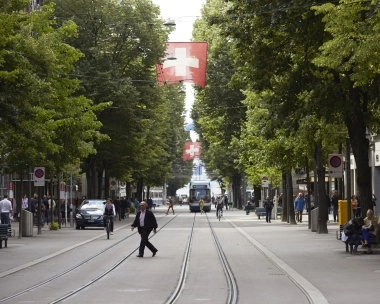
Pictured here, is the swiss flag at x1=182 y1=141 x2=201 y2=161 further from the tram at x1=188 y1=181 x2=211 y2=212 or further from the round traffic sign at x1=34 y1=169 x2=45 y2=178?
the round traffic sign at x1=34 y1=169 x2=45 y2=178

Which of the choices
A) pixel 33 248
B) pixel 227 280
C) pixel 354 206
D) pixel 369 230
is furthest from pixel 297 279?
pixel 354 206

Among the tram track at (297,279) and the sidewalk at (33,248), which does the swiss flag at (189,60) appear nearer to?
the sidewalk at (33,248)

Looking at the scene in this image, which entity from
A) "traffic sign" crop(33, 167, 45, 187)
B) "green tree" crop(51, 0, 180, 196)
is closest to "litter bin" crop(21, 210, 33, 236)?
"traffic sign" crop(33, 167, 45, 187)

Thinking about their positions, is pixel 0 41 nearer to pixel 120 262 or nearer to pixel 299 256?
pixel 120 262

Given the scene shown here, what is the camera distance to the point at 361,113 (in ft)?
98.5

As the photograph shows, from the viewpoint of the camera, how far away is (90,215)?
2055 inches

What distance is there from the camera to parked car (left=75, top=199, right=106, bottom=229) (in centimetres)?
5191

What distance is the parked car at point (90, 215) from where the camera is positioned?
5191cm

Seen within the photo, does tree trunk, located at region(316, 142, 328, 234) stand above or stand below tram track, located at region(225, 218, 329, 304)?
above

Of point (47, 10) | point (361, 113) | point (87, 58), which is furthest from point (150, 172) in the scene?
point (361, 113)

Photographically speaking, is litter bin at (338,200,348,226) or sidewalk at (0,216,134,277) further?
litter bin at (338,200,348,226)

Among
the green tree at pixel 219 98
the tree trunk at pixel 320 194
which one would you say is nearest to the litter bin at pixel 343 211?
the tree trunk at pixel 320 194

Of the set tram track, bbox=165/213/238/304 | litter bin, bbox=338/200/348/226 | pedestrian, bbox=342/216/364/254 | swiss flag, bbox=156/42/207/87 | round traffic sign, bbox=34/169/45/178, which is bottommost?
tram track, bbox=165/213/238/304

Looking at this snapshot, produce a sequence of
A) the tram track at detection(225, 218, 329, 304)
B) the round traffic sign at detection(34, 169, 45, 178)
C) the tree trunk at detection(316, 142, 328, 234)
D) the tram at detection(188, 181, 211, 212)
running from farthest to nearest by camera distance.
A: the tram at detection(188, 181, 211, 212) < the round traffic sign at detection(34, 169, 45, 178) < the tree trunk at detection(316, 142, 328, 234) < the tram track at detection(225, 218, 329, 304)
